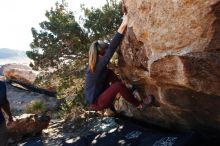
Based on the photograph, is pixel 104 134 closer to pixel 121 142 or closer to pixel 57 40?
pixel 121 142

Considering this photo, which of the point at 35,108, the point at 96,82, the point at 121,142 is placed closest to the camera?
the point at 96,82

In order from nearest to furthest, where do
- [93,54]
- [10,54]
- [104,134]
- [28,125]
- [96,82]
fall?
[93,54] → [96,82] → [104,134] → [28,125] → [10,54]

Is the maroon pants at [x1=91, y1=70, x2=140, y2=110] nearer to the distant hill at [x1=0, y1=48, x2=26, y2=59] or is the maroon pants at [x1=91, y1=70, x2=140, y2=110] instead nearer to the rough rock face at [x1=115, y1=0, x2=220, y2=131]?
the rough rock face at [x1=115, y1=0, x2=220, y2=131]

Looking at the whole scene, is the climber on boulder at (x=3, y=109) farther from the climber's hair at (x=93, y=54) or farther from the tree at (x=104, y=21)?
the tree at (x=104, y=21)

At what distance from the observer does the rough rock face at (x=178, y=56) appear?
5938 mm

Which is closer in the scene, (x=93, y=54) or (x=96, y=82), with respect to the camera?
(x=93, y=54)

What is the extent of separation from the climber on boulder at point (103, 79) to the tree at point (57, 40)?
4875mm

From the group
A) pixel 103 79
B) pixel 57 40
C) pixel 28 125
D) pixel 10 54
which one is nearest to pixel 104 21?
pixel 57 40

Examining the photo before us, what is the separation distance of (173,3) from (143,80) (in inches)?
101

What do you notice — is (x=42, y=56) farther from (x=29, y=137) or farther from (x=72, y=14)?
(x=29, y=137)

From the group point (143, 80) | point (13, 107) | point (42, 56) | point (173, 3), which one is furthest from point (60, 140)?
point (13, 107)

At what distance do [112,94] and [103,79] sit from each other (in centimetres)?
46

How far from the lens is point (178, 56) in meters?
6.39

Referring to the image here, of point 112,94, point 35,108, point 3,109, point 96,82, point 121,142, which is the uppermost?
point 96,82
